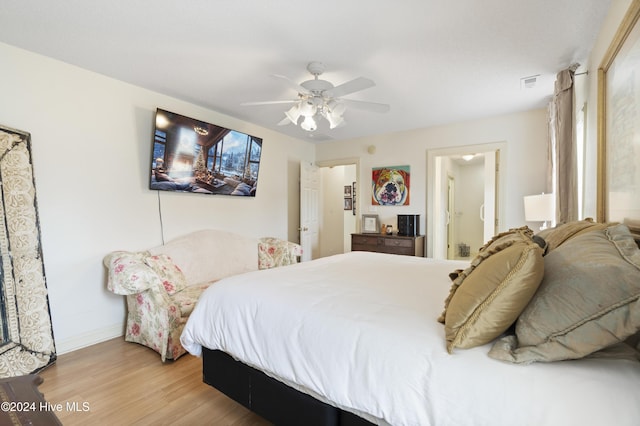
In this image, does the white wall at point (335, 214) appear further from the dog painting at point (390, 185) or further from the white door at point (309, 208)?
the dog painting at point (390, 185)

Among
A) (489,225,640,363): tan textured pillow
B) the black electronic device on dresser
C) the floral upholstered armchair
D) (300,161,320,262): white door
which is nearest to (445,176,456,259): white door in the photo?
the black electronic device on dresser

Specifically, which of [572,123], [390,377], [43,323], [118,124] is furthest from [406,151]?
[43,323]

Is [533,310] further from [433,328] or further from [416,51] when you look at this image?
[416,51]

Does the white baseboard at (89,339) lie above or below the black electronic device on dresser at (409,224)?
below

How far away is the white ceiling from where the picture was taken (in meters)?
1.86

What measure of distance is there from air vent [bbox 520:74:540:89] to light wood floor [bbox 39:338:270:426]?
139 inches

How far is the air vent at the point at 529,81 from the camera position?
9.12ft

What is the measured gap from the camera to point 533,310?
37.9 inches

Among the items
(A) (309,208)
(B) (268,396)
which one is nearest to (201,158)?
(A) (309,208)

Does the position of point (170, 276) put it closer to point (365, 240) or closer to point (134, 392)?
point (134, 392)

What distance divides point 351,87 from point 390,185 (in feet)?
8.72

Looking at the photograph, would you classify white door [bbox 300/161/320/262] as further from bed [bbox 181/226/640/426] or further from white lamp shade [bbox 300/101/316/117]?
bed [bbox 181/226/640/426]

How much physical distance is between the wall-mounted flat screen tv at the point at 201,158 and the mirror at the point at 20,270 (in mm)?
969

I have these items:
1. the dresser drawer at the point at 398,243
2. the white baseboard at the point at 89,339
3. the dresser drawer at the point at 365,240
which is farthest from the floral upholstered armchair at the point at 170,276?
the dresser drawer at the point at 398,243
